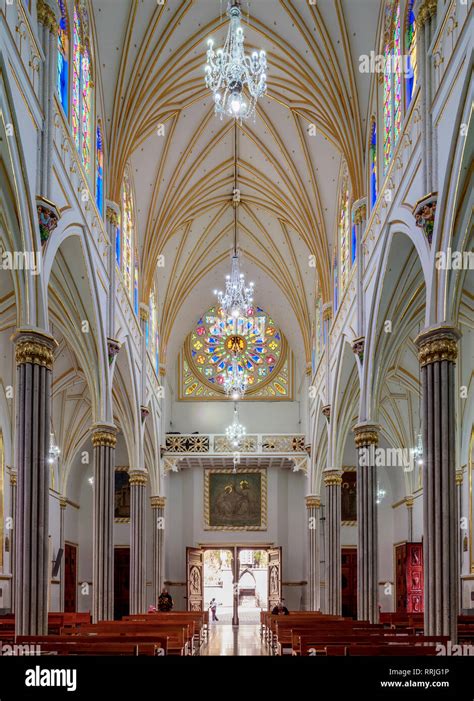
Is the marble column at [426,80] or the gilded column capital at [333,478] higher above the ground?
the marble column at [426,80]

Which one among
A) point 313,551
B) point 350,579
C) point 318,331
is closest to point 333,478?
point 318,331

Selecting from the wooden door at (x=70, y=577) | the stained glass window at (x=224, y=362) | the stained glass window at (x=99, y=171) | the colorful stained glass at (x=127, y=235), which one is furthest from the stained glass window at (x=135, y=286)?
the wooden door at (x=70, y=577)

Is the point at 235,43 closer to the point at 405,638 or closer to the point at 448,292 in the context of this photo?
the point at 448,292

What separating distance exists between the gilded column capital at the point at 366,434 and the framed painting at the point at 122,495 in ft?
66.1

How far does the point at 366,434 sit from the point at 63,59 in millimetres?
11532

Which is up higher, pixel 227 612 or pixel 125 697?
pixel 125 697

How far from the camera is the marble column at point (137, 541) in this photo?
31.0m

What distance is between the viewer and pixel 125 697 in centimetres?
583

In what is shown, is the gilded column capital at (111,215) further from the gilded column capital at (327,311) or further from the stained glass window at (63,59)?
the gilded column capital at (327,311)

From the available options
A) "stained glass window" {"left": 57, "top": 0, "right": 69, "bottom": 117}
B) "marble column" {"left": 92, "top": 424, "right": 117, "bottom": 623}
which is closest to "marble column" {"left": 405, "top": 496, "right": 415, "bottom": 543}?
"marble column" {"left": 92, "top": 424, "right": 117, "bottom": 623}

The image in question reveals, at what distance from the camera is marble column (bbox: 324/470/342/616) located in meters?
29.9

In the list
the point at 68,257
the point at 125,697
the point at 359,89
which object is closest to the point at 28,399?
the point at 68,257

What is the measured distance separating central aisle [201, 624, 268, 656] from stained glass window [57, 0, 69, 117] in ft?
46.2

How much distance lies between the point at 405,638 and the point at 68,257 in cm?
1144
